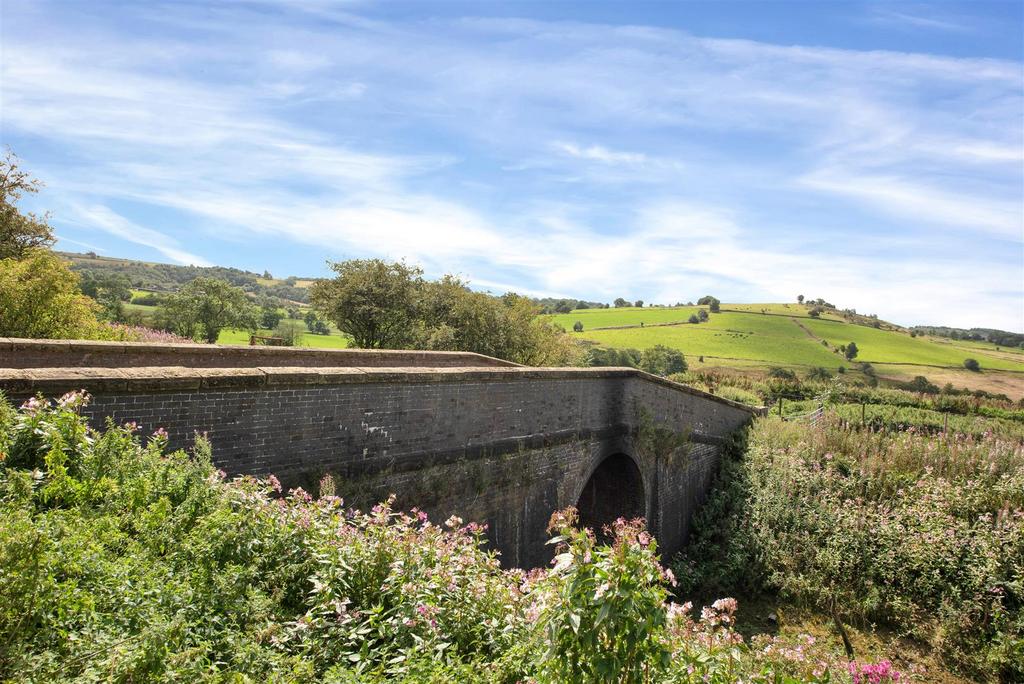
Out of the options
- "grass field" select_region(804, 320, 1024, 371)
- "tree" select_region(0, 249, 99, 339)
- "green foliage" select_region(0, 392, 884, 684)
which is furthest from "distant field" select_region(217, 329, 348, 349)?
"grass field" select_region(804, 320, 1024, 371)

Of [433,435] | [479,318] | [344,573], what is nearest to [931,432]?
[479,318]

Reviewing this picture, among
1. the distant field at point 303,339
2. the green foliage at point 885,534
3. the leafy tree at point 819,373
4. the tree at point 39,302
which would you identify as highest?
the tree at point 39,302

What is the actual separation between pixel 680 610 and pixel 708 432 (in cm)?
1167

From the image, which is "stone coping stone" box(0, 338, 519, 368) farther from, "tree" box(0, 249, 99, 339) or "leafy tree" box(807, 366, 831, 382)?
"leafy tree" box(807, 366, 831, 382)

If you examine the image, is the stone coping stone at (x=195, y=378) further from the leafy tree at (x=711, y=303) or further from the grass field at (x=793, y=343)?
the leafy tree at (x=711, y=303)

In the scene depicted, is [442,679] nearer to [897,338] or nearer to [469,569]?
[469,569]

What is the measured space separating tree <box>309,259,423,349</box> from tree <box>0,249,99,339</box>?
10.7 m

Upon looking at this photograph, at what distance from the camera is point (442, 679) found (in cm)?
322

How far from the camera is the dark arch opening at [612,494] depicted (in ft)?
39.1

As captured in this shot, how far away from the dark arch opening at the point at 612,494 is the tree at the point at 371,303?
43.5ft

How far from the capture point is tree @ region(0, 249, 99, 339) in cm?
1298

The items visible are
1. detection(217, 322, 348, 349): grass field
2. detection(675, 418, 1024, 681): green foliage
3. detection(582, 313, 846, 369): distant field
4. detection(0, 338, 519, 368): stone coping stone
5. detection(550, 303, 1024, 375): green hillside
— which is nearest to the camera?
detection(0, 338, 519, 368): stone coping stone

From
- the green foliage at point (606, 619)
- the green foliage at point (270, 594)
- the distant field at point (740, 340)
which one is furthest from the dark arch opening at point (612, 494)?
the distant field at point (740, 340)

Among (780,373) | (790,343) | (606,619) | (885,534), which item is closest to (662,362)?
(780,373)
